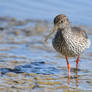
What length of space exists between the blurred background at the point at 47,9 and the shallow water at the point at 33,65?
1124mm

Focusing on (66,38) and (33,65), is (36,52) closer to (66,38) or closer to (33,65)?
(33,65)

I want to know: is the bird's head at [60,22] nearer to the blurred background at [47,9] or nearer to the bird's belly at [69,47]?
the bird's belly at [69,47]

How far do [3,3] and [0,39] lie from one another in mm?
4723

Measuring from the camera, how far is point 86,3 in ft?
45.9

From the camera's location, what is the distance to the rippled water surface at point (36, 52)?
21.3ft

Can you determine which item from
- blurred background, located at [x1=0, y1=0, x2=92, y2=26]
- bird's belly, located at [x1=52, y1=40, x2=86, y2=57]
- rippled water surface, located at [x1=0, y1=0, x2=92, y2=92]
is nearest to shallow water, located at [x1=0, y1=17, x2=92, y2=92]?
rippled water surface, located at [x1=0, y1=0, x2=92, y2=92]

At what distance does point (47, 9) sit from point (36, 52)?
487cm

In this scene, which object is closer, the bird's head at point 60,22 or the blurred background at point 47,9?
the bird's head at point 60,22

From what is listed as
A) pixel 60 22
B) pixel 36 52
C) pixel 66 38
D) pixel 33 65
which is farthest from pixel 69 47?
pixel 36 52

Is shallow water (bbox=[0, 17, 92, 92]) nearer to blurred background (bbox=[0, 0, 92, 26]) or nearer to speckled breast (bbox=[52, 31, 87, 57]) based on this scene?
speckled breast (bbox=[52, 31, 87, 57])

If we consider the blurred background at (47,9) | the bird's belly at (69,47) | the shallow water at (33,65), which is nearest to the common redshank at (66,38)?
the bird's belly at (69,47)

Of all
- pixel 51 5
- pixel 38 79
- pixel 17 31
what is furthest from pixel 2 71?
pixel 51 5

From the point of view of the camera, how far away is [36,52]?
31.1ft

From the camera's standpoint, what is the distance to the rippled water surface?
21.3ft
